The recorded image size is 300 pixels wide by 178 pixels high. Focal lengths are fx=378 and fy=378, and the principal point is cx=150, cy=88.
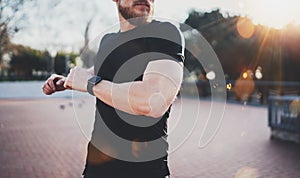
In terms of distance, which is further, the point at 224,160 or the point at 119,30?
the point at 224,160

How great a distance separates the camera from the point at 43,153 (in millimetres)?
6812

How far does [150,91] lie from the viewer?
977 mm

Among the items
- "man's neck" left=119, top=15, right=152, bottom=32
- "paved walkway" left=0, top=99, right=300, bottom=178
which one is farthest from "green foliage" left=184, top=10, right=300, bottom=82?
"man's neck" left=119, top=15, right=152, bottom=32

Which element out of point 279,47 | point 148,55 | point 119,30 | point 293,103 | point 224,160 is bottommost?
point 224,160

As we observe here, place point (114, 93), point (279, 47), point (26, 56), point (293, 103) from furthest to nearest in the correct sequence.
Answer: point (26, 56) → point (279, 47) → point (293, 103) → point (114, 93)

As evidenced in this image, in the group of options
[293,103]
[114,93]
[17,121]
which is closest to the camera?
[114,93]

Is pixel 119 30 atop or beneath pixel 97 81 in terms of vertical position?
atop

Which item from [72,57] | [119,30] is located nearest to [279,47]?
[119,30]

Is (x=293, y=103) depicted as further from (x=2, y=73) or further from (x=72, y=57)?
(x=2, y=73)

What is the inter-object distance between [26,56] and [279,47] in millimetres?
24918

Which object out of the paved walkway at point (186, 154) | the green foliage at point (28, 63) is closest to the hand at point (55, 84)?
the paved walkway at point (186, 154)

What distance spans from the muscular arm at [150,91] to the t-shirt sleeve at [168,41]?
0.07 m

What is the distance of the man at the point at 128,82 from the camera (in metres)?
1.07

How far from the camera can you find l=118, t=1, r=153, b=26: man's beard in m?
1.18
